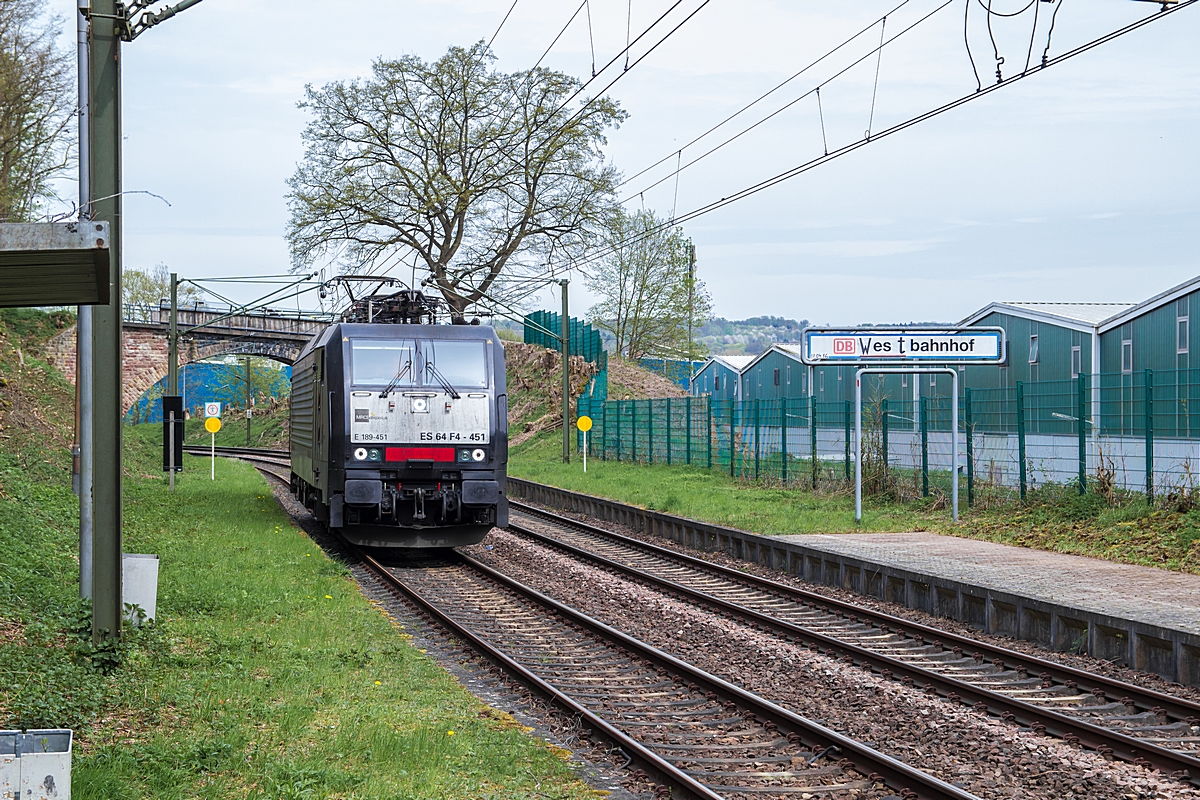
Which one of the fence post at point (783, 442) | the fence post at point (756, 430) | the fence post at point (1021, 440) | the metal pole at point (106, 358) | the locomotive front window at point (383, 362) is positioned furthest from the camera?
the fence post at point (756, 430)

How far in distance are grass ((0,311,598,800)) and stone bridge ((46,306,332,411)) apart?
121 ft

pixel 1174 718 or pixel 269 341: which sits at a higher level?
pixel 269 341

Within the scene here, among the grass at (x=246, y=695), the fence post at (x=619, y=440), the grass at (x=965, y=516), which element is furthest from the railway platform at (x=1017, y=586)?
the fence post at (x=619, y=440)

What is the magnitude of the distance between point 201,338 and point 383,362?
42.3m

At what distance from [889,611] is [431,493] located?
6.50 meters

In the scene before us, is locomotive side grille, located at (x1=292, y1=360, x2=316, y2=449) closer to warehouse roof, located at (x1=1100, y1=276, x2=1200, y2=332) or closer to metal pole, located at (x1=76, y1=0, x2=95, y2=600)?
metal pole, located at (x1=76, y1=0, x2=95, y2=600)

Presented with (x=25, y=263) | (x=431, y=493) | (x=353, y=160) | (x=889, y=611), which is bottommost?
(x=889, y=611)

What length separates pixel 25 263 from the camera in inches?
203

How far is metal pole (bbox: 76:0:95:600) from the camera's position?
8836 mm

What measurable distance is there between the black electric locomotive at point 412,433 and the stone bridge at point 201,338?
32922 millimetres

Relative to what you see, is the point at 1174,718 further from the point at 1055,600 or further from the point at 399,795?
the point at 399,795

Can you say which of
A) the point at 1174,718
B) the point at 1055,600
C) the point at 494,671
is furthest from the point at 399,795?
the point at 1055,600

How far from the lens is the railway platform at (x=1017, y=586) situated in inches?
388

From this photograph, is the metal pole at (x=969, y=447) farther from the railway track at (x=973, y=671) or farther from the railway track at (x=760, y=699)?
the railway track at (x=760, y=699)
